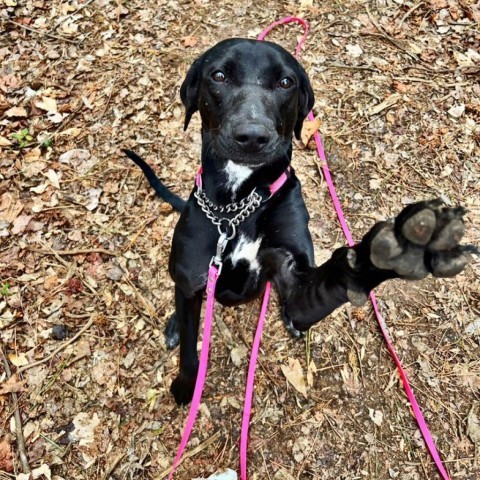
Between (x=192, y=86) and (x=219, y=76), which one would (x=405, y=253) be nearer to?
(x=219, y=76)

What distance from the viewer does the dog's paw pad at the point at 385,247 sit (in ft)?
5.44

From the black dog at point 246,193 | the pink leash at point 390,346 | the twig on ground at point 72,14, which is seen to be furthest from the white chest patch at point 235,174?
the twig on ground at point 72,14

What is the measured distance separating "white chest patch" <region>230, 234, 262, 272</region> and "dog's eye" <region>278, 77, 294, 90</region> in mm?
899

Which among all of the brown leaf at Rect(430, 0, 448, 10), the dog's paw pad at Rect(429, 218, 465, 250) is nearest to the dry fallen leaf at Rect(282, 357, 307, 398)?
the dog's paw pad at Rect(429, 218, 465, 250)

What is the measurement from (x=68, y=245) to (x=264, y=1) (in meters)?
3.56

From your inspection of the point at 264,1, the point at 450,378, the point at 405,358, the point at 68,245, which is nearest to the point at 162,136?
the point at 68,245

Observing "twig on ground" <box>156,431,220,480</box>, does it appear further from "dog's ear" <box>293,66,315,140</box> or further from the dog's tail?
"dog's ear" <box>293,66,315,140</box>

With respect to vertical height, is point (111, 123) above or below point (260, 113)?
below

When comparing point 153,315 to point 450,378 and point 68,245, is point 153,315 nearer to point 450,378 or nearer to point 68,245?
point 68,245

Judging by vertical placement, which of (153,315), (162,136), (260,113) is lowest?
(153,315)

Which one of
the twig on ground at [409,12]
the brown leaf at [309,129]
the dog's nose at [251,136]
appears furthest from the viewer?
the twig on ground at [409,12]

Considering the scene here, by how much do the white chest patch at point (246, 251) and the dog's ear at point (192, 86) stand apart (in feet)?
3.16

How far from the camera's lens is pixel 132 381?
12.3 ft

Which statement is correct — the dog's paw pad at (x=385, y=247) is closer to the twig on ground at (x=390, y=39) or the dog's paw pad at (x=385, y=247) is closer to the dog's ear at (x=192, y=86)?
the dog's ear at (x=192, y=86)
